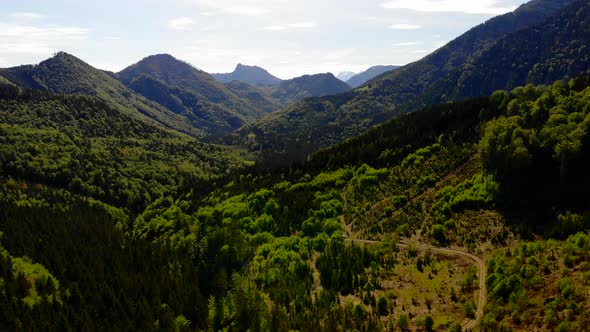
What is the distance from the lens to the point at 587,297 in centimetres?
5753

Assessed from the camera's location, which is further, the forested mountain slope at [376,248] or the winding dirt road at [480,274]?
the forested mountain slope at [376,248]

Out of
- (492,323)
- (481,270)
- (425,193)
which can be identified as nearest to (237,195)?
(425,193)

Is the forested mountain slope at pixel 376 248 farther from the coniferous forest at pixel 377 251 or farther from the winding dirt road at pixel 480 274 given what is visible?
the winding dirt road at pixel 480 274

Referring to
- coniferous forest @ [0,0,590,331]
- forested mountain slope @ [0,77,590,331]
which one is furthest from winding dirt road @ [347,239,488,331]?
forested mountain slope @ [0,77,590,331]

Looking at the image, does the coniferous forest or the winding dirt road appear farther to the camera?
the coniferous forest

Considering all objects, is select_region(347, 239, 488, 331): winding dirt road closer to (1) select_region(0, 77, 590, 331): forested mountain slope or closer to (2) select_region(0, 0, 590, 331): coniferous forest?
(2) select_region(0, 0, 590, 331): coniferous forest

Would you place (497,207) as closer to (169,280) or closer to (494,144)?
(494,144)

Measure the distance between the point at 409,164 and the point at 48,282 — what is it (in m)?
121

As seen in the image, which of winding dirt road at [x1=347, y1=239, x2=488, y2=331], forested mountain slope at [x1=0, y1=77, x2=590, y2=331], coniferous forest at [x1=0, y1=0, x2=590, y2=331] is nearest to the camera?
winding dirt road at [x1=347, y1=239, x2=488, y2=331]

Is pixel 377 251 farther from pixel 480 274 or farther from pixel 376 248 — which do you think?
pixel 480 274

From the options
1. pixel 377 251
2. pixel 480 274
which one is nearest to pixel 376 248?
pixel 377 251

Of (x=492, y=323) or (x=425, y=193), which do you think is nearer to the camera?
(x=492, y=323)

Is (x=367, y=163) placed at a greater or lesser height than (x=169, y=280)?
greater

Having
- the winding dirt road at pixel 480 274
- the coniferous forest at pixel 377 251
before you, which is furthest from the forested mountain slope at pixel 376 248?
the winding dirt road at pixel 480 274
